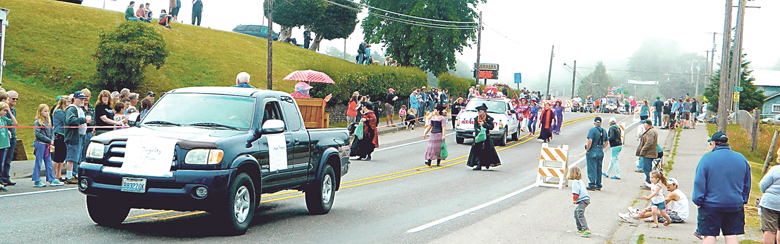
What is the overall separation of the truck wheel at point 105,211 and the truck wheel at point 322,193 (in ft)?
9.36

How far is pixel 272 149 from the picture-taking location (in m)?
9.34

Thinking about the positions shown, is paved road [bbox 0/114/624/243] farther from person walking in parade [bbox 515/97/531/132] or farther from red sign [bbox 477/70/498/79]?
red sign [bbox 477/70/498/79]

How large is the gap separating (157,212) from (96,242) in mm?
2476

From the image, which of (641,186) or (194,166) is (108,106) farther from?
(641,186)

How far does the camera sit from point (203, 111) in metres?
9.19

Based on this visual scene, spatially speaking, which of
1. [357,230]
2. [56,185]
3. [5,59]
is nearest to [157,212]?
[357,230]

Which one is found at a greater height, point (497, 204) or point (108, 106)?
point (108, 106)

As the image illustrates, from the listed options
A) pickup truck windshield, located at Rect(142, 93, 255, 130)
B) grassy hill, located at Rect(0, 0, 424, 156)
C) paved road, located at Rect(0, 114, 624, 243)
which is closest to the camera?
paved road, located at Rect(0, 114, 624, 243)

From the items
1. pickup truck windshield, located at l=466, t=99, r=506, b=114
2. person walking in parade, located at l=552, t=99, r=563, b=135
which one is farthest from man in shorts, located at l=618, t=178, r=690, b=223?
person walking in parade, located at l=552, t=99, r=563, b=135

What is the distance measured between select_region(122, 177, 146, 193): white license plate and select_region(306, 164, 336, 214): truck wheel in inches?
129

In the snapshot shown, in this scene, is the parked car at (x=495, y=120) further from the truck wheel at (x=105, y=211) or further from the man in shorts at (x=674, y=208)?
the truck wheel at (x=105, y=211)

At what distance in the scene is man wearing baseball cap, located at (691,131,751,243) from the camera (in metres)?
8.23

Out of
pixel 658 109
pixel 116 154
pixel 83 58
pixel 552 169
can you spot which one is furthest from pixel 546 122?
pixel 116 154

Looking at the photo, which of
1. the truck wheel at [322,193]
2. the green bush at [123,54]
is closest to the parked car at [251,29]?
the green bush at [123,54]
